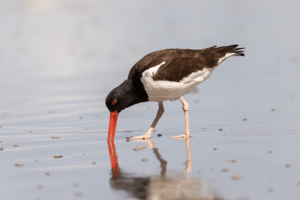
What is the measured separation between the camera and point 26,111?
9727 millimetres

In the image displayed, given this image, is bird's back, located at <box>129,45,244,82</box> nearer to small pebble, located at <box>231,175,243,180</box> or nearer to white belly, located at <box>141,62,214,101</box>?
white belly, located at <box>141,62,214,101</box>

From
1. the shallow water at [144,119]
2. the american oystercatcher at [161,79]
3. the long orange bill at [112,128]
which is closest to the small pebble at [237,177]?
the shallow water at [144,119]

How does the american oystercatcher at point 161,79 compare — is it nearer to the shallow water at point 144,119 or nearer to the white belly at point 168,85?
the white belly at point 168,85

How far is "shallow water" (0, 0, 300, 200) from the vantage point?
16.0ft

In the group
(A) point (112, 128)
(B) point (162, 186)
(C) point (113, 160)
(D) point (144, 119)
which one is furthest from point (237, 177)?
(D) point (144, 119)

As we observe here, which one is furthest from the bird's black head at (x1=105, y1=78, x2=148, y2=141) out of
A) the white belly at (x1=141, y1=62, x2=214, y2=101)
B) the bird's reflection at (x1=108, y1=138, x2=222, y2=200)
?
the bird's reflection at (x1=108, y1=138, x2=222, y2=200)

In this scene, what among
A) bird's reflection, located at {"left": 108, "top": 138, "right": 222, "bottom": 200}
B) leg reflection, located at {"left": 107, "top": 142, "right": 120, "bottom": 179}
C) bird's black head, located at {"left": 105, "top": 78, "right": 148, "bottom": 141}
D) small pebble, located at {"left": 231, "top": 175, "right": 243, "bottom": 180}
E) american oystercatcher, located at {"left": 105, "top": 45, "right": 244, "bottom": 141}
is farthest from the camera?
bird's black head, located at {"left": 105, "top": 78, "right": 148, "bottom": 141}

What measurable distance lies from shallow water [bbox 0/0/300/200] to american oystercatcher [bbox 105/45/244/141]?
53cm

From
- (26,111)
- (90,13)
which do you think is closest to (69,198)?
(26,111)

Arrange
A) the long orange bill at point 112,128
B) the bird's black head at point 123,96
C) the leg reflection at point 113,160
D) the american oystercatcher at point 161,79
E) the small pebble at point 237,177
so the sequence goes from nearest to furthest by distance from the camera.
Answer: the small pebble at point 237,177 < the leg reflection at point 113,160 < the long orange bill at point 112,128 < the american oystercatcher at point 161,79 < the bird's black head at point 123,96

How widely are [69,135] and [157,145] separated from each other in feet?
5.45

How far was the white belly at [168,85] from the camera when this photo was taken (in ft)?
24.2

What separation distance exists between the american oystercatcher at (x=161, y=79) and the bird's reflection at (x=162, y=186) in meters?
2.11

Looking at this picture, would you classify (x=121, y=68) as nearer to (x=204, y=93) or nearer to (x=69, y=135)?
(x=204, y=93)
